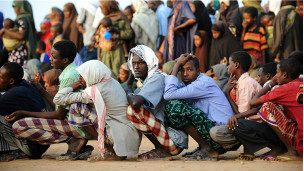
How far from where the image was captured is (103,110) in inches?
200

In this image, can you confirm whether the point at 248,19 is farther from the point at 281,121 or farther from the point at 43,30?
the point at 43,30

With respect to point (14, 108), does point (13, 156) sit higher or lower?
lower

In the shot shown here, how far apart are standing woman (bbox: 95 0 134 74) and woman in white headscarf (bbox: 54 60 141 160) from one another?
5.62 metres

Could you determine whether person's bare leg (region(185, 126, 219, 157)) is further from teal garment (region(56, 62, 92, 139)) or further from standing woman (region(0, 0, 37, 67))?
standing woman (region(0, 0, 37, 67))

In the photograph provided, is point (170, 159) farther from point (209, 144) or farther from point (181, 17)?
point (181, 17)

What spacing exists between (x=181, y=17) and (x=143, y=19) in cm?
113

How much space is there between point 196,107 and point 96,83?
122cm

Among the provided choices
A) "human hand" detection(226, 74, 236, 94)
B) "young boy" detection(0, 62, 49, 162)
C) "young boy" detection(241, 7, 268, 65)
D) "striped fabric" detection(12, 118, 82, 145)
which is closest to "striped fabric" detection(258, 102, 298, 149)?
"human hand" detection(226, 74, 236, 94)

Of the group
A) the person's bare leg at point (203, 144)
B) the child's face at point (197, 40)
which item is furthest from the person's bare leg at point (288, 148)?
the child's face at point (197, 40)

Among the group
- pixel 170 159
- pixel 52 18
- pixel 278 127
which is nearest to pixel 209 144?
pixel 170 159

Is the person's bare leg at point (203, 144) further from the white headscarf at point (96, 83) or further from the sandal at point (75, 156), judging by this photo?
the sandal at point (75, 156)

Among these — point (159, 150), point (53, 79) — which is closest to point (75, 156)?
point (159, 150)

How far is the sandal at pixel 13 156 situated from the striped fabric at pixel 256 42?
5.85 meters

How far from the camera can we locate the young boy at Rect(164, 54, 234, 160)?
16.6ft
